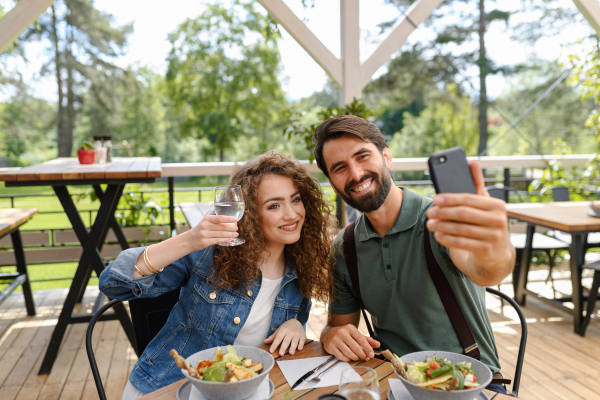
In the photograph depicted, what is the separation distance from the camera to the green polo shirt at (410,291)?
1409 mm

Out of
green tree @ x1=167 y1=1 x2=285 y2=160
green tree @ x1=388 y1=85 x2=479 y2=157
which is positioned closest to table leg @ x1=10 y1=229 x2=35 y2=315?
green tree @ x1=388 y1=85 x2=479 y2=157

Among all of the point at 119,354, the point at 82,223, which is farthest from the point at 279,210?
the point at 119,354

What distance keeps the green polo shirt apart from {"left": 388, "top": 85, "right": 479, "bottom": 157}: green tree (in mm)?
15022

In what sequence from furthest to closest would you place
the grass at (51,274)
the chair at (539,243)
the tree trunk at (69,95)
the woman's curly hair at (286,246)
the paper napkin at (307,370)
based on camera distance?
the tree trunk at (69,95) → the grass at (51,274) → the chair at (539,243) → the woman's curly hair at (286,246) → the paper napkin at (307,370)

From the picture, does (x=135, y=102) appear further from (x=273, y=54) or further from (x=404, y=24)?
(x=404, y=24)

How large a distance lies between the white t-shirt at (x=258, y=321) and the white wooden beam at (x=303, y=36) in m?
2.53

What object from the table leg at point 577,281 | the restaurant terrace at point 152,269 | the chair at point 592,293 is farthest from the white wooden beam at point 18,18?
the chair at point 592,293

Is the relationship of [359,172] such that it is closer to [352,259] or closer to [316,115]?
[352,259]

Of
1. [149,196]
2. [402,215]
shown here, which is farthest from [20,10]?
[402,215]

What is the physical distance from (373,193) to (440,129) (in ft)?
52.8

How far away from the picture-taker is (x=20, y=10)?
10.4 feet

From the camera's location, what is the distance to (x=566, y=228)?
2.98m

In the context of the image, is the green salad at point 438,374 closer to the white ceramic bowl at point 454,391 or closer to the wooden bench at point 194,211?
the white ceramic bowl at point 454,391

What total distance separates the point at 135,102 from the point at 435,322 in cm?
1530
